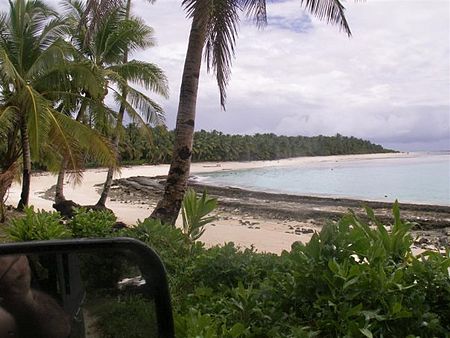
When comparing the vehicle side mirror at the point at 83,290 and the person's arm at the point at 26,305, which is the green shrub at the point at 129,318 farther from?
the person's arm at the point at 26,305

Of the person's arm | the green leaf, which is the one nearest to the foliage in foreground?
the green leaf

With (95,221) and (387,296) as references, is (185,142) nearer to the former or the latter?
(95,221)

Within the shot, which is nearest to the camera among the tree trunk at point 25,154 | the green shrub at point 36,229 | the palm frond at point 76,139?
the green shrub at point 36,229

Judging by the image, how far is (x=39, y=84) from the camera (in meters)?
15.1

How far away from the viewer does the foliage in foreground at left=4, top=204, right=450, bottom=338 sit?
2.40 m

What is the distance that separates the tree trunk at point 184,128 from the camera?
8.13 m

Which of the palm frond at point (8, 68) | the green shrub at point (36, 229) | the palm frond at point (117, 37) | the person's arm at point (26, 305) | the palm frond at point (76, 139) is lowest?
the green shrub at point (36, 229)

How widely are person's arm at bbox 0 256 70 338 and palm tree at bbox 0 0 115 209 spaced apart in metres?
11.7

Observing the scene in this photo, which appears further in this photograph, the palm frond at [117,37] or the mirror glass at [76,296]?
the palm frond at [117,37]

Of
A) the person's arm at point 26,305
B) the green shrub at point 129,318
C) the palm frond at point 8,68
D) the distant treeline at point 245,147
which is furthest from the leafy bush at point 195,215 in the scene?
the distant treeline at point 245,147

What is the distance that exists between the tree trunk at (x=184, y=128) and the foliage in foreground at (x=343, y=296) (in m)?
4.96

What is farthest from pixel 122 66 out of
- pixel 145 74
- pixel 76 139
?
pixel 76 139

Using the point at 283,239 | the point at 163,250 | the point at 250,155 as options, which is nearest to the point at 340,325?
the point at 163,250

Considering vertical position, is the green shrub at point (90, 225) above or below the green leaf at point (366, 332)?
below
